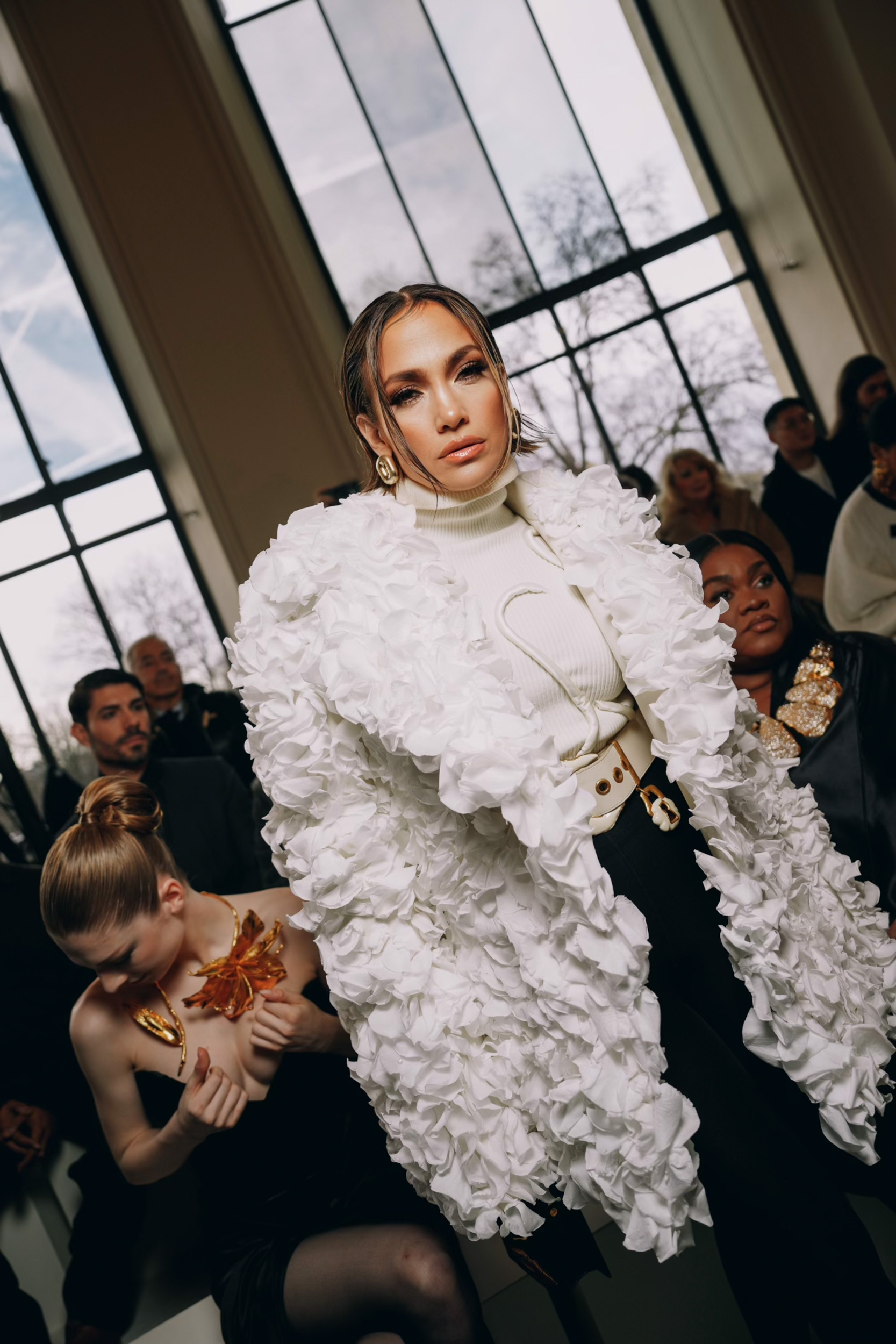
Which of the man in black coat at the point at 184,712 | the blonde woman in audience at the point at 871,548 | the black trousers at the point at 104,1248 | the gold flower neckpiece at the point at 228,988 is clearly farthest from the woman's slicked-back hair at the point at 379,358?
the man in black coat at the point at 184,712

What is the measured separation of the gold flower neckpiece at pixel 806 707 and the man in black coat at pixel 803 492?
223 cm

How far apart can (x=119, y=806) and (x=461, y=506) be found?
95 cm

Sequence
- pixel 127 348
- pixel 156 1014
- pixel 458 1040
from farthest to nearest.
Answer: pixel 127 348
pixel 156 1014
pixel 458 1040

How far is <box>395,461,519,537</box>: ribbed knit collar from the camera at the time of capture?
1537 millimetres

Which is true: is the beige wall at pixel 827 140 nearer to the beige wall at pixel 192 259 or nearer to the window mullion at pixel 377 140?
the window mullion at pixel 377 140

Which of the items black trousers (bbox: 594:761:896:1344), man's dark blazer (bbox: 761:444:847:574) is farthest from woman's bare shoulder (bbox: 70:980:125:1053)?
man's dark blazer (bbox: 761:444:847:574)

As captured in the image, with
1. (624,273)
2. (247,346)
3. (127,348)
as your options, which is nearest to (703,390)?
(624,273)

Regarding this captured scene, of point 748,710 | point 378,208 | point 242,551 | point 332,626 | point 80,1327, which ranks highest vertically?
point 378,208

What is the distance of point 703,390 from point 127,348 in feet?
11.0

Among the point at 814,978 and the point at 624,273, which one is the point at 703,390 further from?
the point at 814,978

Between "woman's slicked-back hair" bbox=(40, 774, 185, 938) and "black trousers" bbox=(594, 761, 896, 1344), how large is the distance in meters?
0.95

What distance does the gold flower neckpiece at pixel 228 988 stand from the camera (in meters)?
1.98

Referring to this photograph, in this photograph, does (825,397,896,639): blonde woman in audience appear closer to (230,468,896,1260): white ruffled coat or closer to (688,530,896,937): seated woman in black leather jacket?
(688,530,896,937): seated woman in black leather jacket

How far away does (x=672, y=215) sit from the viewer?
6.41 metres
